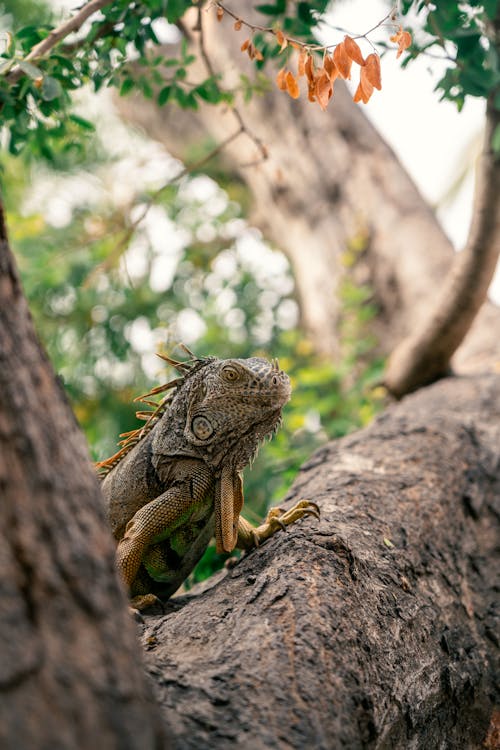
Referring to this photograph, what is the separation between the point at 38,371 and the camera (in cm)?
153

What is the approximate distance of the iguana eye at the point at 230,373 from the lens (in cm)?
268

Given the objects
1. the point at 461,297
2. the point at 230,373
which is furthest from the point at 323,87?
the point at 461,297

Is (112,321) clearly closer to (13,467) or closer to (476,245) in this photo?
(476,245)

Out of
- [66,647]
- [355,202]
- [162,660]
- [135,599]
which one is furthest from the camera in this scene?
[355,202]

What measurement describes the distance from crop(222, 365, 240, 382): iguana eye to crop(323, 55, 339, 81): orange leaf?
1.14 metres

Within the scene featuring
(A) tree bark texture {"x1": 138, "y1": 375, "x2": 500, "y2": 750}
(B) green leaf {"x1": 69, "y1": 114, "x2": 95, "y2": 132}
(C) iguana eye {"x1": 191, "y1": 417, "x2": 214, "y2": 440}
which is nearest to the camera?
(A) tree bark texture {"x1": 138, "y1": 375, "x2": 500, "y2": 750}

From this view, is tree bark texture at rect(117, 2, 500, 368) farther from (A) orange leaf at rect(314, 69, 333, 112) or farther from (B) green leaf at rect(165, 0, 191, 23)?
(A) orange leaf at rect(314, 69, 333, 112)

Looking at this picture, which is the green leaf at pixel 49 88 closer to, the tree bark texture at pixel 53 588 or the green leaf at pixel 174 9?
the green leaf at pixel 174 9

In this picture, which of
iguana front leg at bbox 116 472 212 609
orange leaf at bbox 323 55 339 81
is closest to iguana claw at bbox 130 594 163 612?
iguana front leg at bbox 116 472 212 609

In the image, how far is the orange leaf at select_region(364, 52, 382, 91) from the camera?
8.30 feet

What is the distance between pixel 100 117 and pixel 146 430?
8217 mm

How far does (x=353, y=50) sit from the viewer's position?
2520 mm

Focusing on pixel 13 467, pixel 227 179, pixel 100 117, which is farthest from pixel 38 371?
pixel 100 117

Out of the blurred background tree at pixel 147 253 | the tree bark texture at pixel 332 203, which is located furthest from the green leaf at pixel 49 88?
the tree bark texture at pixel 332 203
